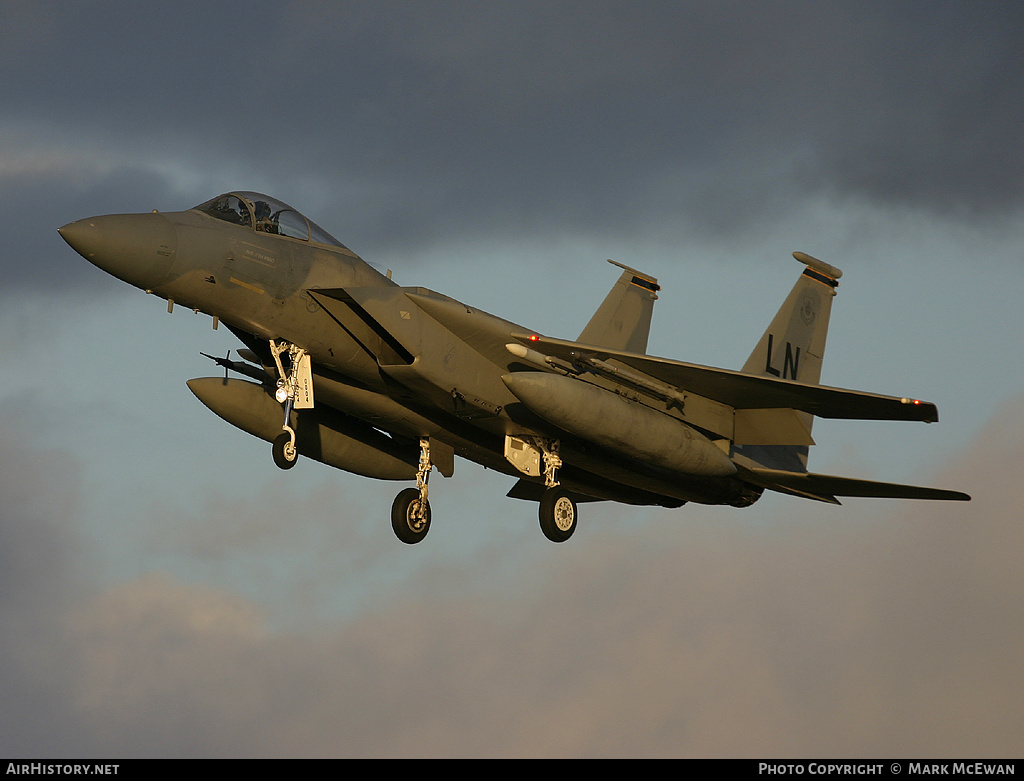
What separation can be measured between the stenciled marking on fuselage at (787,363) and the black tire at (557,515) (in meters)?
5.02

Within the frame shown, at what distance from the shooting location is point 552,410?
17578 mm

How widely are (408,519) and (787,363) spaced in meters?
7.44

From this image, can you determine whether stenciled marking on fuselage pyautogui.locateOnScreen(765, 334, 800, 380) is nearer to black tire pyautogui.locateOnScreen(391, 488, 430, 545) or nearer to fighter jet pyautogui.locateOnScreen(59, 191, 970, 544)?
fighter jet pyautogui.locateOnScreen(59, 191, 970, 544)

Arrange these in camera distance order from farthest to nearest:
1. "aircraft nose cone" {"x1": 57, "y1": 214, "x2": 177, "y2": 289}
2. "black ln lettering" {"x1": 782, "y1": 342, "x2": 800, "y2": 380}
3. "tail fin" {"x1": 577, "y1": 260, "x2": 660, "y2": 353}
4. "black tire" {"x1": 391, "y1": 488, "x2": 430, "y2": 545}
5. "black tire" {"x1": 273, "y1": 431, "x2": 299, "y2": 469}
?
"tail fin" {"x1": 577, "y1": 260, "x2": 660, "y2": 353} → "black ln lettering" {"x1": 782, "y1": 342, "x2": 800, "y2": 380} → "black tire" {"x1": 391, "y1": 488, "x2": 430, "y2": 545} → "black tire" {"x1": 273, "y1": 431, "x2": 299, "y2": 469} → "aircraft nose cone" {"x1": 57, "y1": 214, "x2": 177, "y2": 289}

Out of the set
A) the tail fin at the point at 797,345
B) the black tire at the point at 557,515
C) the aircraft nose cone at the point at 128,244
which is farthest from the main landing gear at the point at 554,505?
the aircraft nose cone at the point at 128,244

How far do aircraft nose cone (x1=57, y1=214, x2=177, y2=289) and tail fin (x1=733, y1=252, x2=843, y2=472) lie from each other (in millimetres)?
9143

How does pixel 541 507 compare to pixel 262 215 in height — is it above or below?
below

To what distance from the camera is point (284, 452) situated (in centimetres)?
1791

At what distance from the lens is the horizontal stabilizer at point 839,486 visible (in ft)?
64.8

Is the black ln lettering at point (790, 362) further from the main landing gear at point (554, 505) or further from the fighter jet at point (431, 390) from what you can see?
the main landing gear at point (554, 505)

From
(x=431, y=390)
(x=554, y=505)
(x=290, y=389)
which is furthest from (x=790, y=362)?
(x=290, y=389)

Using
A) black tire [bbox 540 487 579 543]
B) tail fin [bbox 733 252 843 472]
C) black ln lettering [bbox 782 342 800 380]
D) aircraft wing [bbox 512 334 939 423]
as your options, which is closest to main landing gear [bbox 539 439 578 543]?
black tire [bbox 540 487 579 543]

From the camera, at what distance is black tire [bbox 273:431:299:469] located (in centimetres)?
1791

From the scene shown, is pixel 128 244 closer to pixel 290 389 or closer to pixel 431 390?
pixel 290 389
